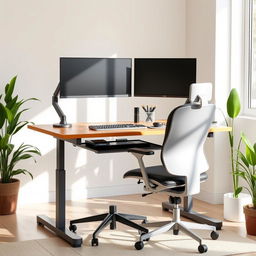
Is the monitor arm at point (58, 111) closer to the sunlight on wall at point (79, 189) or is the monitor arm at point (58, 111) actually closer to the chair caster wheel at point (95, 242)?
the chair caster wheel at point (95, 242)

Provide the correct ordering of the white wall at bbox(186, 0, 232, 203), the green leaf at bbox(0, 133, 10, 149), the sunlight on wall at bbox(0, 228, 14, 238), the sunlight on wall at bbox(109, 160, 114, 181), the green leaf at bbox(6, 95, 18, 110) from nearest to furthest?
the sunlight on wall at bbox(0, 228, 14, 238), the green leaf at bbox(0, 133, 10, 149), the green leaf at bbox(6, 95, 18, 110), the white wall at bbox(186, 0, 232, 203), the sunlight on wall at bbox(109, 160, 114, 181)

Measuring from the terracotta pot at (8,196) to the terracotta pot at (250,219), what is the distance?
1961 mm

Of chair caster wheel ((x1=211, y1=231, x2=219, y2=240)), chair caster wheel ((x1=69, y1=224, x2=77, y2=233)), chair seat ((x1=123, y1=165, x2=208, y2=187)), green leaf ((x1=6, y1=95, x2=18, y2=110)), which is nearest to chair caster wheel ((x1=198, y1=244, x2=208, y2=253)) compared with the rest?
chair caster wheel ((x1=211, y1=231, x2=219, y2=240))

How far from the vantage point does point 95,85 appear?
4.91 meters

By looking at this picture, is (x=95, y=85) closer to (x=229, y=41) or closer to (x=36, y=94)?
(x=36, y=94)

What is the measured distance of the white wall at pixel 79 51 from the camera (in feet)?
18.1

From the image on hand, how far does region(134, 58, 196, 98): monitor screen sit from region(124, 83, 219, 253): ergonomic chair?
716 millimetres

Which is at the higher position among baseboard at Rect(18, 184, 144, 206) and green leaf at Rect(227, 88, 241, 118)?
green leaf at Rect(227, 88, 241, 118)

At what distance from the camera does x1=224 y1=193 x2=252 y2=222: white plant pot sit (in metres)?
5.08

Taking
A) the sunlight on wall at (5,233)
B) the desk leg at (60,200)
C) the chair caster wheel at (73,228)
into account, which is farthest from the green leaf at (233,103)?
the sunlight on wall at (5,233)

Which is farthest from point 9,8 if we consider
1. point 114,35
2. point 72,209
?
point 72,209

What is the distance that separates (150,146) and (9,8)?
1.89 metres

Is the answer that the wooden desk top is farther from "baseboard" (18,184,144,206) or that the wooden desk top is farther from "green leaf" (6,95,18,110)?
"baseboard" (18,184,144,206)

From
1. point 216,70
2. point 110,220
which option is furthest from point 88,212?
point 216,70
